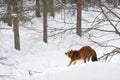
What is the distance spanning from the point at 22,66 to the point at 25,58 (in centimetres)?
219

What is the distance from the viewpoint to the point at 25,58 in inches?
947

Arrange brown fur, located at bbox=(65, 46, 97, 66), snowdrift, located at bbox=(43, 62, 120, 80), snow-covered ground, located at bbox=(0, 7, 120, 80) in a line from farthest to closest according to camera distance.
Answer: brown fur, located at bbox=(65, 46, 97, 66) → snow-covered ground, located at bbox=(0, 7, 120, 80) → snowdrift, located at bbox=(43, 62, 120, 80)

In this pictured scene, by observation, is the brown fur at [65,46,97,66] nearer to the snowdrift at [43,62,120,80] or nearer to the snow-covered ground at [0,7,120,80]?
the snow-covered ground at [0,7,120,80]

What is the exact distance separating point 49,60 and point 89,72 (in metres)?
17.4

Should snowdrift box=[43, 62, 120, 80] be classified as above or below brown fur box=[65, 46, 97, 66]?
above

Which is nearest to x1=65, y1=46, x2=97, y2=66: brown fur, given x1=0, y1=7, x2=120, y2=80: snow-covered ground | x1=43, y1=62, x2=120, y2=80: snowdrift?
x1=0, y1=7, x2=120, y2=80: snow-covered ground

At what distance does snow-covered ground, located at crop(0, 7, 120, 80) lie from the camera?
6.21 meters

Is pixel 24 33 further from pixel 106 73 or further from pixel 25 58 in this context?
pixel 106 73

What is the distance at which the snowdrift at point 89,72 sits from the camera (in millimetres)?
5961

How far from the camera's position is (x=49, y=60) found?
77.3 ft

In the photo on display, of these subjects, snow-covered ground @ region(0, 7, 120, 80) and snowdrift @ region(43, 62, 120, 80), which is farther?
snow-covered ground @ region(0, 7, 120, 80)

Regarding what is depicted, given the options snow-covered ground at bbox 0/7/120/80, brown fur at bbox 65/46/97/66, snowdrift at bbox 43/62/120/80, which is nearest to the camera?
snowdrift at bbox 43/62/120/80

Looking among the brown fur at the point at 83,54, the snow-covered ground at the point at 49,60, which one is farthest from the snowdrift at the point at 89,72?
the brown fur at the point at 83,54

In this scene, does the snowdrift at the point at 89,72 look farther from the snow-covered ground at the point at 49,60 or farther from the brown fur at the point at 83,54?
the brown fur at the point at 83,54
